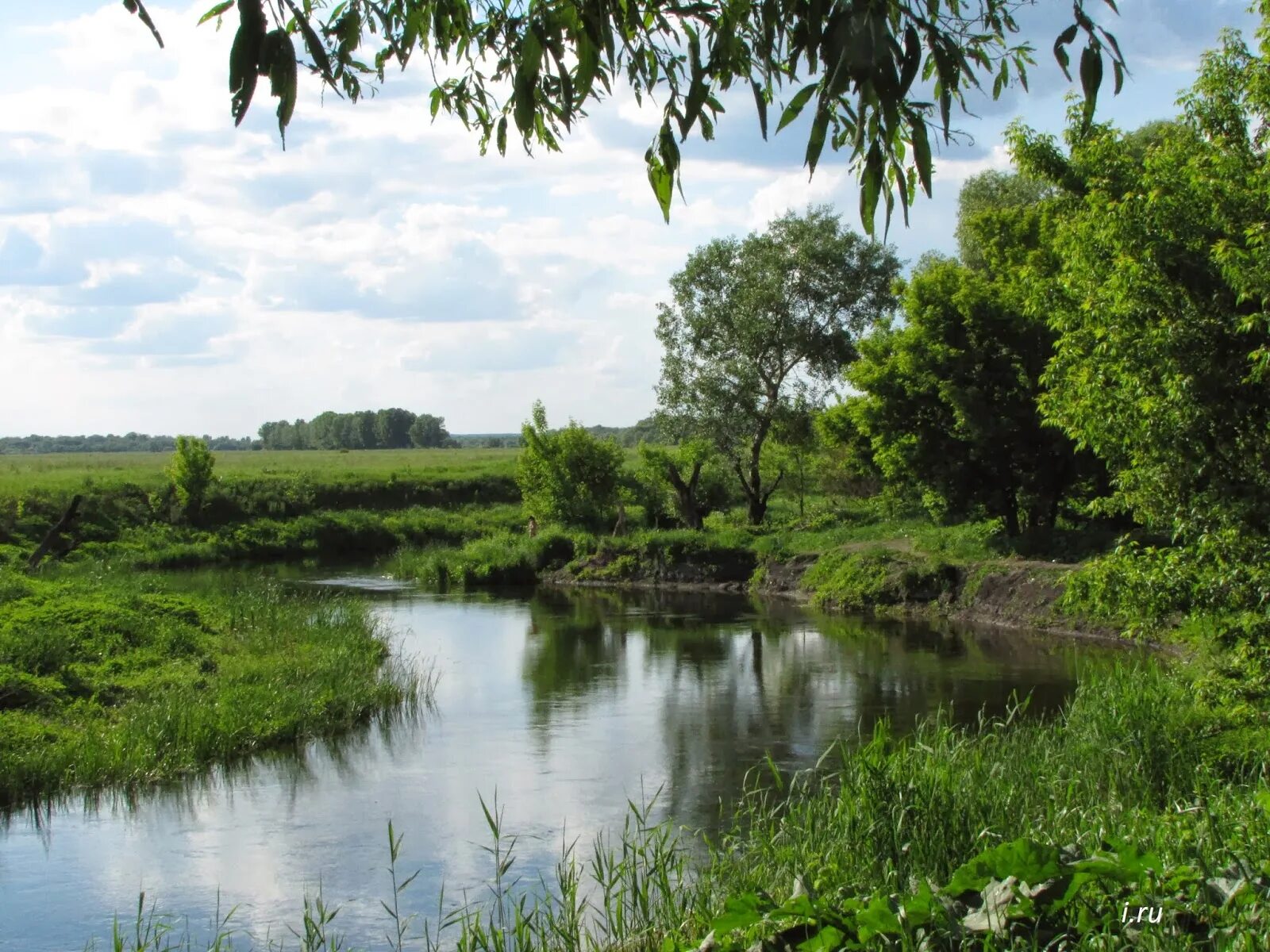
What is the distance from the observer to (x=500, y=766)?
13.0 meters

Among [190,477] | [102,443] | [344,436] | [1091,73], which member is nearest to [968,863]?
[1091,73]

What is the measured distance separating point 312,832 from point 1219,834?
7.75 metres

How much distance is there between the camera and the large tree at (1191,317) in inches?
378

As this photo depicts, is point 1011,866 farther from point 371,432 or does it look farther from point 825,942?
point 371,432

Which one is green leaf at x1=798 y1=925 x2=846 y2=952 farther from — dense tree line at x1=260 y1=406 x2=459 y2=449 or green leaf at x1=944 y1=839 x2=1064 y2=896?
dense tree line at x1=260 y1=406 x2=459 y2=449

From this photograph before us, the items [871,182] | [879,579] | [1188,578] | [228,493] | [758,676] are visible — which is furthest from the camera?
[228,493]

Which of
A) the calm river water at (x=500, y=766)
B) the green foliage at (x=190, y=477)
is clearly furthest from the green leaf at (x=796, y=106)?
the green foliage at (x=190, y=477)

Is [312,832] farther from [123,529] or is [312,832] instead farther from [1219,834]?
[123,529]

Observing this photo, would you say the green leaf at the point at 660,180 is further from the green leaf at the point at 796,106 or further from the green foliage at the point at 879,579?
the green foliage at the point at 879,579

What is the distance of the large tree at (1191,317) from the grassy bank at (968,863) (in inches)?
72.5

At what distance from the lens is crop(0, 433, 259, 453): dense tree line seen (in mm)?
132875

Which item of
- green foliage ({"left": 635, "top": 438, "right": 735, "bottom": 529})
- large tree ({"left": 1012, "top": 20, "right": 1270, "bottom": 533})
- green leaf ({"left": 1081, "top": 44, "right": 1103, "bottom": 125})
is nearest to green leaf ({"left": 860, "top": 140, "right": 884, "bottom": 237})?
green leaf ({"left": 1081, "top": 44, "right": 1103, "bottom": 125})

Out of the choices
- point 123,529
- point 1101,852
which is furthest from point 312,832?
point 123,529

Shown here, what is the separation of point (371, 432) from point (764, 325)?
323ft
